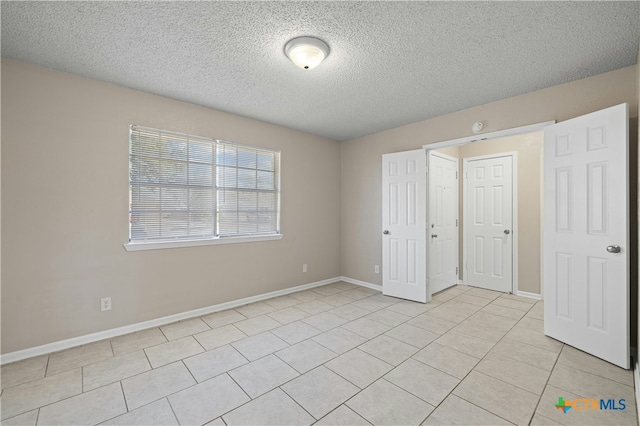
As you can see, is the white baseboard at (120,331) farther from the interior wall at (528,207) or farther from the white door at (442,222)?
the interior wall at (528,207)

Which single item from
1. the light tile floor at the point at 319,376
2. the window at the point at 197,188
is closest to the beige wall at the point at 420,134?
the window at the point at 197,188

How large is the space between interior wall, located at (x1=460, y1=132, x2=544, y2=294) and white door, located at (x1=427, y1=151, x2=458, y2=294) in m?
0.90

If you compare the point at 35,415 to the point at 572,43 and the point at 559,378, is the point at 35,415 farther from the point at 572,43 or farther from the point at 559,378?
the point at 572,43

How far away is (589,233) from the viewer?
2.48m

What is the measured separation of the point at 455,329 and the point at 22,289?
411cm

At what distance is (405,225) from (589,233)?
199cm

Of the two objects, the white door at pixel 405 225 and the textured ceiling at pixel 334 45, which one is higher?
the textured ceiling at pixel 334 45

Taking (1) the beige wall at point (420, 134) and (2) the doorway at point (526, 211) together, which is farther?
(2) the doorway at point (526, 211)

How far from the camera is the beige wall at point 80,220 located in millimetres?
2393

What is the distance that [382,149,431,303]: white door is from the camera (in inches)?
155

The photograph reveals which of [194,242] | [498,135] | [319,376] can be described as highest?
[498,135]

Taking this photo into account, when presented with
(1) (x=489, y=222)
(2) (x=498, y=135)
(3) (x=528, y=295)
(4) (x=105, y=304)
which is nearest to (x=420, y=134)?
(2) (x=498, y=135)

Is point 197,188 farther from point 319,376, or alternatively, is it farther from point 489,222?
point 489,222

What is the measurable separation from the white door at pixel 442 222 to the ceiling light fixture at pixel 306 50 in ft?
8.05
